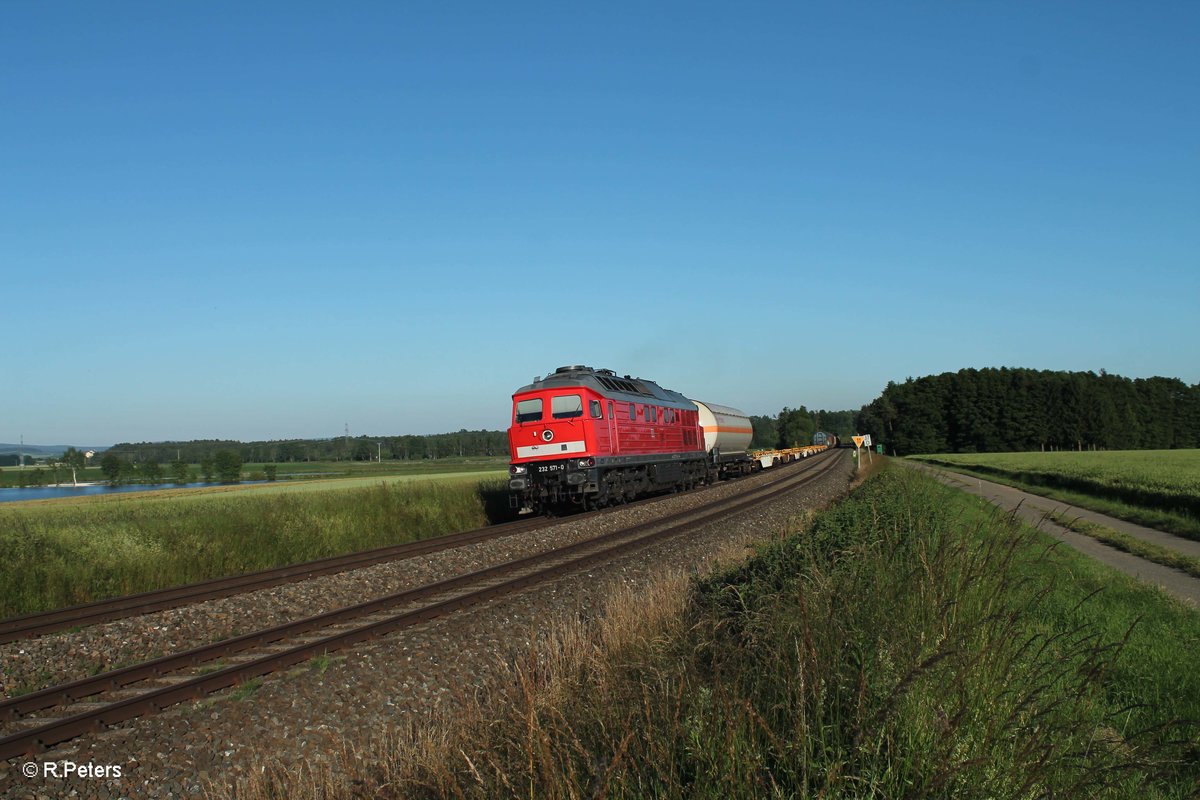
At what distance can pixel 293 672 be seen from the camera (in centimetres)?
779

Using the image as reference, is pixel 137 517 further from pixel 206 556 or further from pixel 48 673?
pixel 48 673

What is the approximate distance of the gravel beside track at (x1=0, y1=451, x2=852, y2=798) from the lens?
569 cm

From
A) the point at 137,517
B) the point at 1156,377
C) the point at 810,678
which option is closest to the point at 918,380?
the point at 1156,377

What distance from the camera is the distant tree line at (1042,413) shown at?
10650cm

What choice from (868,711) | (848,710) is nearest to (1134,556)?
(848,710)

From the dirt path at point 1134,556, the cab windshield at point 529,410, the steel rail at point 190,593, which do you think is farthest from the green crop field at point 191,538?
the dirt path at point 1134,556

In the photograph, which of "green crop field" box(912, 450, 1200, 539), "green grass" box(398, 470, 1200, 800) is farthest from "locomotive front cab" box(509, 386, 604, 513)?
"green grass" box(398, 470, 1200, 800)

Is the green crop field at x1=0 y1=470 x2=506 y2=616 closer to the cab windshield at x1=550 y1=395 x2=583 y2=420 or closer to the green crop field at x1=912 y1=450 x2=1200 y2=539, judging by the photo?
the cab windshield at x1=550 y1=395 x2=583 y2=420

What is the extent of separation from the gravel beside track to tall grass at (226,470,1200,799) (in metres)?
0.65

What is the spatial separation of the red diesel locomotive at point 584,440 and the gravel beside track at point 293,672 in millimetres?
7492

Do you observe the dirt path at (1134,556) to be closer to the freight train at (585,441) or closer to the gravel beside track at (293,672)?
the gravel beside track at (293,672)

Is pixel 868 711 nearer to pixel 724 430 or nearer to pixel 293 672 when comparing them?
pixel 293 672

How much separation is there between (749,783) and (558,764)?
1.39 m

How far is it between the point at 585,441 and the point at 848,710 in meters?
Answer: 18.5
